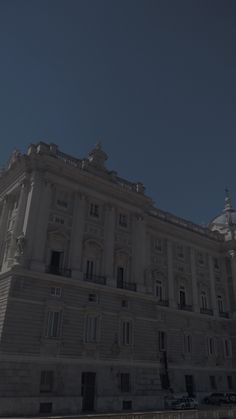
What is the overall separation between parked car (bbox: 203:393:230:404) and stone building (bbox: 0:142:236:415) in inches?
66.1

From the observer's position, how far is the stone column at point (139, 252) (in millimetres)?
35406

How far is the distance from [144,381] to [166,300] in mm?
11636

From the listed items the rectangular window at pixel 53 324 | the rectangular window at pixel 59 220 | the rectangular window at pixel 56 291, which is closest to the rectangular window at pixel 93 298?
the rectangular window at pixel 56 291

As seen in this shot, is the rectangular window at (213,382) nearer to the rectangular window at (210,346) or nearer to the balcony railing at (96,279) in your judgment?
the rectangular window at (210,346)

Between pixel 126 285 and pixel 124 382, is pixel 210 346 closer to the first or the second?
pixel 126 285

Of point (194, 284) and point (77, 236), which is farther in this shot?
point (194, 284)

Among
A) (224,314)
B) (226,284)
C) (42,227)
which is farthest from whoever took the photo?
(226,284)

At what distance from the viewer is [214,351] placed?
43500 millimetres

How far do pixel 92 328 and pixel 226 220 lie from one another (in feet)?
122

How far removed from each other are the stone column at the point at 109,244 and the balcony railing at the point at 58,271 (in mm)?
4040

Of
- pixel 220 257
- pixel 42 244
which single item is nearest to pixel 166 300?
pixel 220 257

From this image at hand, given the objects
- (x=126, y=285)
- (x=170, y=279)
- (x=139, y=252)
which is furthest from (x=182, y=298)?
(x=126, y=285)

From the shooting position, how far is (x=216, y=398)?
1431 inches

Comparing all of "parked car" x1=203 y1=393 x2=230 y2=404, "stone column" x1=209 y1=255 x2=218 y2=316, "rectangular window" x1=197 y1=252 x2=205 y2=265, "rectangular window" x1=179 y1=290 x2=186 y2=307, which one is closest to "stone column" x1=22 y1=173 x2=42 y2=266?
"rectangular window" x1=179 y1=290 x2=186 y2=307
